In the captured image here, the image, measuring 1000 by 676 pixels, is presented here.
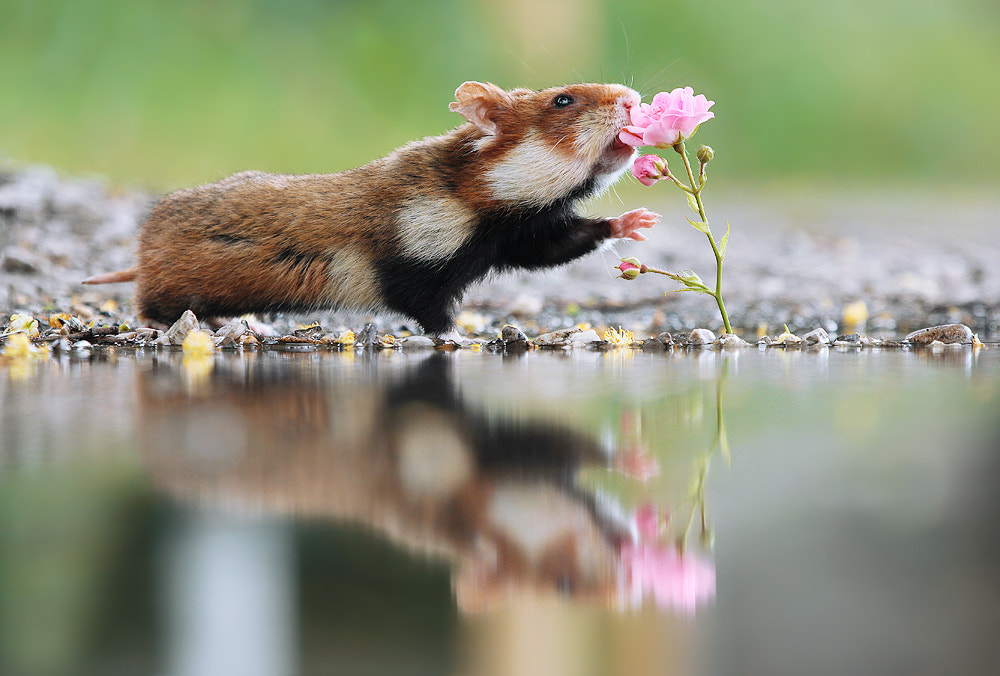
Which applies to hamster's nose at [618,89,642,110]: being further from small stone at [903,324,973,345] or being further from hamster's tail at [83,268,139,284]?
hamster's tail at [83,268,139,284]

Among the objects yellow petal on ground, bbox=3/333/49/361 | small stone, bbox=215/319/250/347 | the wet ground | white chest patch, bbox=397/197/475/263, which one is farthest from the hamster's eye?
yellow petal on ground, bbox=3/333/49/361

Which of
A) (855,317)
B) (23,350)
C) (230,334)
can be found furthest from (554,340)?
(23,350)

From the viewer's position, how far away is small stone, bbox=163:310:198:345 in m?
2.76

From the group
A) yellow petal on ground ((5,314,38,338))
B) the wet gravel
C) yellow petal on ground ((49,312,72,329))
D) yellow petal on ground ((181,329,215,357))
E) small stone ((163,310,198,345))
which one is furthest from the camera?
the wet gravel

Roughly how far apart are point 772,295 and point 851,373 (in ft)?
6.25

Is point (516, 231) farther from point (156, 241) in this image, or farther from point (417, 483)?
point (417, 483)

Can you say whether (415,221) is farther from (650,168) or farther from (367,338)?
(650,168)

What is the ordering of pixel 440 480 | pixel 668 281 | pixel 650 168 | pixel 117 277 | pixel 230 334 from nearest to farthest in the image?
pixel 440 480, pixel 650 168, pixel 230 334, pixel 117 277, pixel 668 281

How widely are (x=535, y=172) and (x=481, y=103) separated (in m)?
0.26

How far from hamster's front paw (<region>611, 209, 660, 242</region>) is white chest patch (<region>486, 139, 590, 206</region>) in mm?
268

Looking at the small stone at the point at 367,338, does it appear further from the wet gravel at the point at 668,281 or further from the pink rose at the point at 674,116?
the pink rose at the point at 674,116

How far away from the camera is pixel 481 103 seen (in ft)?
8.26

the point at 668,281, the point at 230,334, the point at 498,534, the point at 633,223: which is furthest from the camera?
the point at 668,281

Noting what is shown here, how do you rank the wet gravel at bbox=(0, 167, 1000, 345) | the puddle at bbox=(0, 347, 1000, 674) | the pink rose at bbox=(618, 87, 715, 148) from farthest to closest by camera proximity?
the wet gravel at bbox=(0, 167, 1000, 345)
the pink rose at bbox=(618, 87, 715, 148)
the puddle at bbox=(0, 347, 1000, 674)
